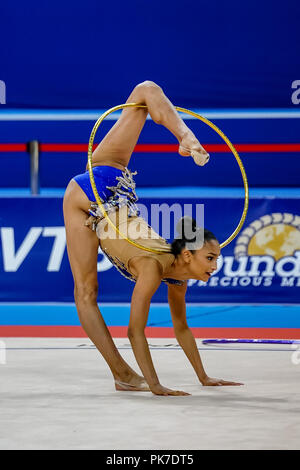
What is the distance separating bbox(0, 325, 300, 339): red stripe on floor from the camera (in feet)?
13.8

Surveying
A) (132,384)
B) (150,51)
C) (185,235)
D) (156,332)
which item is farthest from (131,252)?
(150,51)

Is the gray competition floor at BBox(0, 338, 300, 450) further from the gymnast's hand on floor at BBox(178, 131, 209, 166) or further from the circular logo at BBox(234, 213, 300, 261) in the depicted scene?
the circular logo at BBox(234, 213, 300, 261)

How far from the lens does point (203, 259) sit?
8.69ft

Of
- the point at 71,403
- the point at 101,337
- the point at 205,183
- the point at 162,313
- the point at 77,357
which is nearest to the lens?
the point at 71,403

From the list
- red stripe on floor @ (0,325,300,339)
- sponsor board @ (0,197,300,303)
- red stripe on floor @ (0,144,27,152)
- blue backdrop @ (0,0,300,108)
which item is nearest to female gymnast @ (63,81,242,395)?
red stripe on floor @ (0,325,300,339)

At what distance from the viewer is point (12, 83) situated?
6.08 metres

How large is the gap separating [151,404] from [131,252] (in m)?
0.57

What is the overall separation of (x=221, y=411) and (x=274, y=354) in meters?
1.30

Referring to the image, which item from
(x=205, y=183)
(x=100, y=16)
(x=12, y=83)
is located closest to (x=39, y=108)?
(x=12, y=83)

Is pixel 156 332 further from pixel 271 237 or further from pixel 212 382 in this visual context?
pixel 212 382

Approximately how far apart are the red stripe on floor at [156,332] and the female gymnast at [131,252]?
55.3 inches

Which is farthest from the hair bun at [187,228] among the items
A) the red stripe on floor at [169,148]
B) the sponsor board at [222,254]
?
the red stripe on floor at [169,148]
